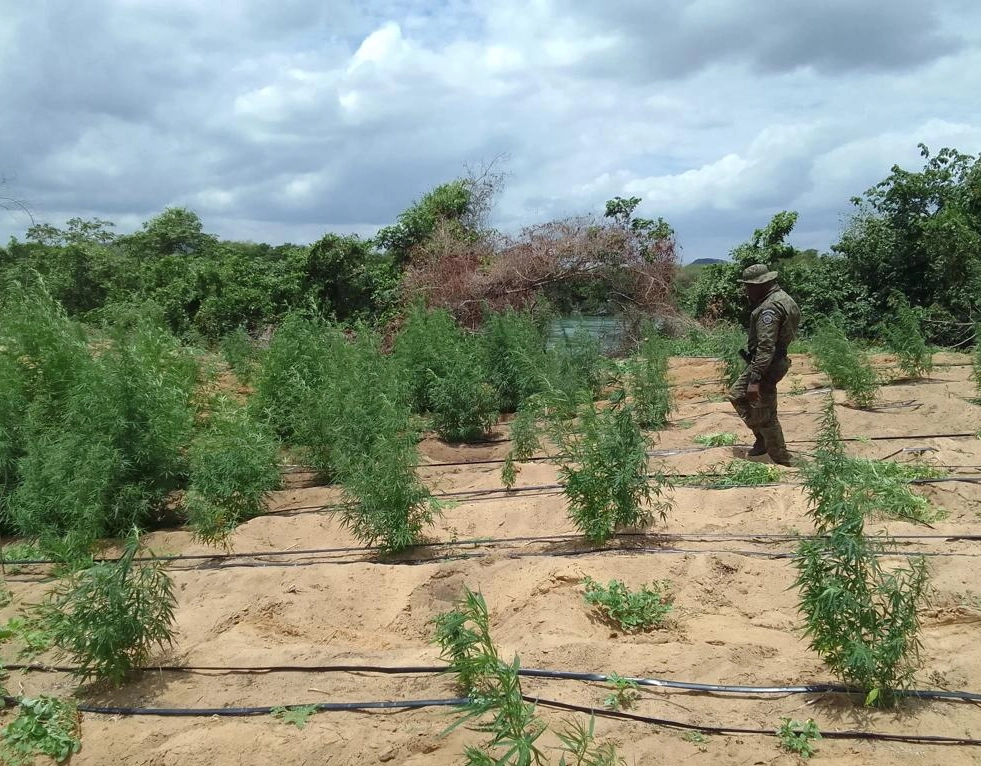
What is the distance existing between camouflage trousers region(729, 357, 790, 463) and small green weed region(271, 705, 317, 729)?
16.2 feet

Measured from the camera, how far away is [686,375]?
13648 mm

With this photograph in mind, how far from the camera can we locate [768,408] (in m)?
7.39

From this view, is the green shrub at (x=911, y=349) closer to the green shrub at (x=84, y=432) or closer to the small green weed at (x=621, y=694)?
the small green weed at (x=621, y=694)

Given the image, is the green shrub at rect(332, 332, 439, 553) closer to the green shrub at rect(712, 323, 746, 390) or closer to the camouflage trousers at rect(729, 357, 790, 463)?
the camouflage trousers at rect(729, 357, 790, 463)

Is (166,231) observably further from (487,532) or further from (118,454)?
(487,532)

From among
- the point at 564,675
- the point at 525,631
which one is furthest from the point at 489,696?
the point at 525,631

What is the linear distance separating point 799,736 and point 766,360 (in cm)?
444

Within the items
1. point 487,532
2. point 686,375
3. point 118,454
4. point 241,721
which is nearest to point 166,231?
point 686,375

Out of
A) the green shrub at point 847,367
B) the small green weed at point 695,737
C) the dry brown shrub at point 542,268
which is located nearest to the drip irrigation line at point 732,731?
the small green weed at point 695,737

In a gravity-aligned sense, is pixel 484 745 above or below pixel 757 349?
below

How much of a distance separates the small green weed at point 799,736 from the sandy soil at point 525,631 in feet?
0.20

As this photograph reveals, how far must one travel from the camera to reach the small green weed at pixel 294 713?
379 cm

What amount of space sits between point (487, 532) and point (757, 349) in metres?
3.05

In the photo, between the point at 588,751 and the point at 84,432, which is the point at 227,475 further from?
the point at 588,751
